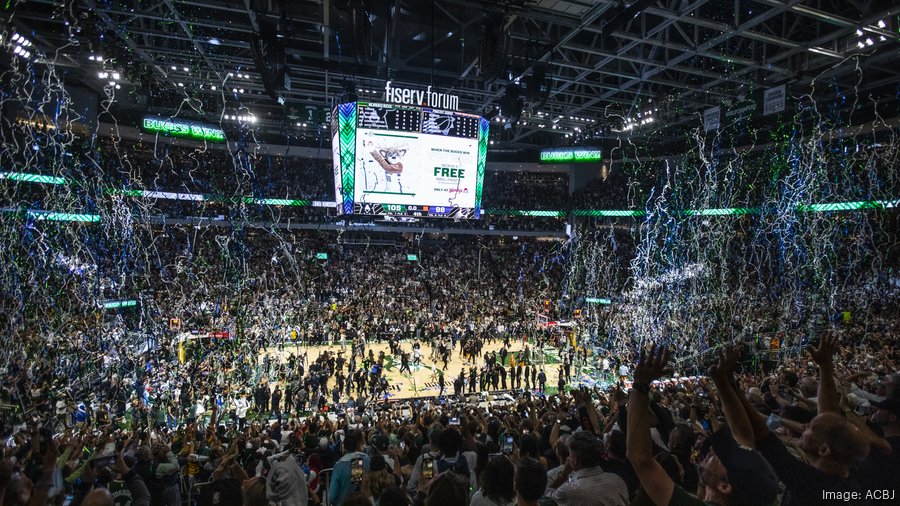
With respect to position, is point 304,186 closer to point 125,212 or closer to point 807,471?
point 125,212

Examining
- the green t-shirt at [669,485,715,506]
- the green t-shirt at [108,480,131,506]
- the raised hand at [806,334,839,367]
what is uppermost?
the raised hand at [806,334,839,367]

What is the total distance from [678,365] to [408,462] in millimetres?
14234

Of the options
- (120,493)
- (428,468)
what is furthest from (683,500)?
(120,493)

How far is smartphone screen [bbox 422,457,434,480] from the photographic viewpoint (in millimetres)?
3973

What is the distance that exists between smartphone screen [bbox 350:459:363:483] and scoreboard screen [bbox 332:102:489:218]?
A: 10384 millimetres

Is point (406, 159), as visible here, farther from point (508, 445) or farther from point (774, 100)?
point (774, 100)

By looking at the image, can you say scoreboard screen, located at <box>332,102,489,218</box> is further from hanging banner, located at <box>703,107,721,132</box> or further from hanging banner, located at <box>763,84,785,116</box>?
hanging banner, located at <box>763,84,785,116</box>

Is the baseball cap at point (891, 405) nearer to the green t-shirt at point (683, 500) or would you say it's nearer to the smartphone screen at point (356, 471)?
the green t-shirt at point (683, 500)

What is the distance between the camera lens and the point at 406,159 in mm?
14172

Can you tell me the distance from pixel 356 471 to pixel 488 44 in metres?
10.1

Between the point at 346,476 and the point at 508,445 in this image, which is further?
the point at 508,445

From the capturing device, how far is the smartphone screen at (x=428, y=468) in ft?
13.0

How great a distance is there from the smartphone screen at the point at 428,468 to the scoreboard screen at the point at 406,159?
35.0ft

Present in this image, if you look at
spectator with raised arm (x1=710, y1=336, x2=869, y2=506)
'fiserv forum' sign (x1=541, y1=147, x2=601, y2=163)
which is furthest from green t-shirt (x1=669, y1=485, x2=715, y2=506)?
'fiserv forum' sign (x1=541, y1=147, x2=601, y2=163)
